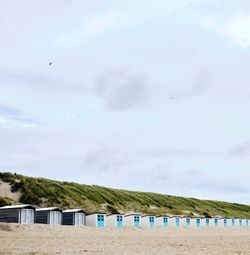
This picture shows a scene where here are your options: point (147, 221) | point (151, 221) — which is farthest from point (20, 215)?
point (151, 221)

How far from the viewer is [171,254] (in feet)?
82.2

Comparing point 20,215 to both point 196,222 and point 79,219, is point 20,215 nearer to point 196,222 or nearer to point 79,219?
point 79,219

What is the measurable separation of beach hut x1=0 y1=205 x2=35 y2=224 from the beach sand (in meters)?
4.48

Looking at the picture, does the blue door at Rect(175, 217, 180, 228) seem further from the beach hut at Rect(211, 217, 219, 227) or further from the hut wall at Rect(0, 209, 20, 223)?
the hut wall at Rect(0, 209, 20, 223)

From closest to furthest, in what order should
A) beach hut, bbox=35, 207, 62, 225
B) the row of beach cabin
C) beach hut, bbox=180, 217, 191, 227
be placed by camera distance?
the row of beach cabin
beach hut, bbox=35, 207, 62, 225
beach hut, bbox=180, 217, 191, 227

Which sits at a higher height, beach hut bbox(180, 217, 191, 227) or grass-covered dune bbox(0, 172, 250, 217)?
grass-covered dune bbox(0, 172, 250, 217)

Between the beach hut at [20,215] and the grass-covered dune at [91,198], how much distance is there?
13.4m

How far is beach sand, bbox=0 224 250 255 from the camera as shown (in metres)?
26.6

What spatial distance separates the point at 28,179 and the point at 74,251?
53324 millimetres

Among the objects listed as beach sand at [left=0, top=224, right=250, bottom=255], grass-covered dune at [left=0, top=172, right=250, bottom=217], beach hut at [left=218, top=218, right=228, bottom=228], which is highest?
grass-covered dune at [left=0, top=172, right=250, bottom=217]

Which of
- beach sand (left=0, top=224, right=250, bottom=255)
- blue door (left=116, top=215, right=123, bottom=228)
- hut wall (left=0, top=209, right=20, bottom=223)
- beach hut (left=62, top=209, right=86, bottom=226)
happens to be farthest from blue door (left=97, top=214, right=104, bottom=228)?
hut wall (left=0, top=209, right=20, bottom=223)

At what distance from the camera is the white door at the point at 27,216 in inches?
1937

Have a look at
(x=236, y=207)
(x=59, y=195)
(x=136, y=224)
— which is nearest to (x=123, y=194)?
(x=59, y=195)

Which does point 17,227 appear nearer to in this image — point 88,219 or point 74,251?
point 88,219
